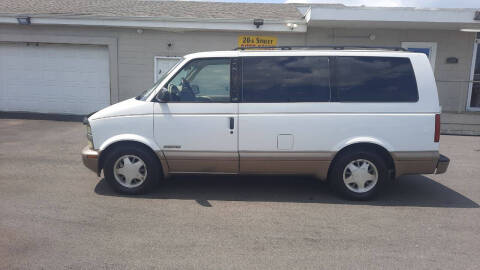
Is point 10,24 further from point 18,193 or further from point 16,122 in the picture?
point 18,193

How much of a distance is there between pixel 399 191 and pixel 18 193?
560 cm

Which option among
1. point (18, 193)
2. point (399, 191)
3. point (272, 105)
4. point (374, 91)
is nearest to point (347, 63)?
point (374, 91)

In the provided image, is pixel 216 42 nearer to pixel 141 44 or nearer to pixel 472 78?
pixel 141 44

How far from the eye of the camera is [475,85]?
41.6ft

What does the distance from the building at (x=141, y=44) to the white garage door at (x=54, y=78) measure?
33mm

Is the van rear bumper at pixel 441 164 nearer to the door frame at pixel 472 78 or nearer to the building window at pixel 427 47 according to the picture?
the building window at pixel 427 47

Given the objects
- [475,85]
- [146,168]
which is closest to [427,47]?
[475,85]

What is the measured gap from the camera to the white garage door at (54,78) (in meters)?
13.1

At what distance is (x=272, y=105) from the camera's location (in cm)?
543

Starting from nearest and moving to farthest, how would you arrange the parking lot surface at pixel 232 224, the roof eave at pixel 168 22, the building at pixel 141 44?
the parking lot surface at pixel 232 224
the roof eave at pixel 168 22
the building at pixel 141 44

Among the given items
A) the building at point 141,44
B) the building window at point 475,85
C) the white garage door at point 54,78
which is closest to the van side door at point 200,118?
the building at point 141,44

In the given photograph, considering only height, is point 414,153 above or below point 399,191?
above

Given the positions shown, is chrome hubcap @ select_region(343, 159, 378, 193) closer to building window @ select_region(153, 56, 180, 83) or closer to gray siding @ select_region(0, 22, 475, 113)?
gray siding @ select_region(0, 22, 475, 113)

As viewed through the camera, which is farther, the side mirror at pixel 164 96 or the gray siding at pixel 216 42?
the gray siding at pixel 216 42
